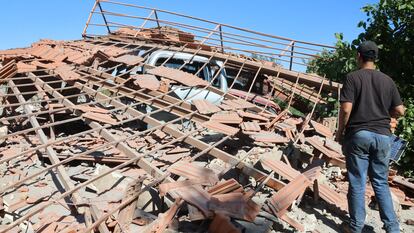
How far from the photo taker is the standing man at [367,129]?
12.3ft

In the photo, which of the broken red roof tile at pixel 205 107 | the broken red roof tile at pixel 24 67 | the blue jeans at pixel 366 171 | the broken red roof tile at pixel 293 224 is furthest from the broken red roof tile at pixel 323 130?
the broken red roof tile at pixel 24 67

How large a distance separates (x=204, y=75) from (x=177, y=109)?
2.41 metres

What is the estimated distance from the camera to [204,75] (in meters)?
8.59

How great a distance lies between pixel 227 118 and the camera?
592 cm

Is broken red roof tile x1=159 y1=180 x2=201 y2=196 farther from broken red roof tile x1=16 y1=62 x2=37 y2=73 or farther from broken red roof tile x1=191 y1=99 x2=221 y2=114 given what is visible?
broken red roof tile x1=16 y1=62 x2=37 y2=73

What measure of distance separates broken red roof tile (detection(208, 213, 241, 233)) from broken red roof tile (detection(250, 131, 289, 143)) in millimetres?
2341

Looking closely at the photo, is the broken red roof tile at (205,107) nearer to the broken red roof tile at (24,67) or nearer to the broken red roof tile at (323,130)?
the broken red roof tile at (323,130)

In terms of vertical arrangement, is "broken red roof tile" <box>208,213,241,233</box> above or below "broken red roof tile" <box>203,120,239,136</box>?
below

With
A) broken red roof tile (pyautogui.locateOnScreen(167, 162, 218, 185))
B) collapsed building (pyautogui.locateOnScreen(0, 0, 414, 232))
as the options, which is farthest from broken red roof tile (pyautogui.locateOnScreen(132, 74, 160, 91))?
broken red roof tile (pyautogui.locateOnScreen(167, 162, 218, 185))

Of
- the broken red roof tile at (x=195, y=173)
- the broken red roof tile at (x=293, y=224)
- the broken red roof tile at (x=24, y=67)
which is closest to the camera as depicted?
Result: the broken red roof tile at (x=293, y=224)

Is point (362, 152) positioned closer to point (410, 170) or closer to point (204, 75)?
point (410, 170)

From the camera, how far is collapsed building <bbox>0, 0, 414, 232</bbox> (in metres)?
3.62

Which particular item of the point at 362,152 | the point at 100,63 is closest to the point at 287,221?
the point at 362,152

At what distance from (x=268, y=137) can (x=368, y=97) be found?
2.03m
